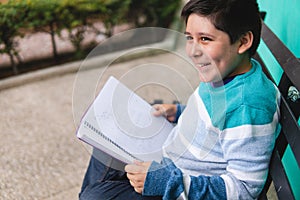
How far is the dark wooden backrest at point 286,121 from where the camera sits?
3.61ft

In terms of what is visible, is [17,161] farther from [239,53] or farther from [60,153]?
[239,53]

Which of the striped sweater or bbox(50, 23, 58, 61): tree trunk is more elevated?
the striped sweater

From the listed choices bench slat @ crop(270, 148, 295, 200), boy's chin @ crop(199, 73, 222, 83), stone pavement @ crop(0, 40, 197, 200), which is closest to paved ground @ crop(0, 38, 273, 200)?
stone pavement @ crop(0, 40, 197, 200)

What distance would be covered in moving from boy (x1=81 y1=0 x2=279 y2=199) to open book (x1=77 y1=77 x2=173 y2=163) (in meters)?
0.10

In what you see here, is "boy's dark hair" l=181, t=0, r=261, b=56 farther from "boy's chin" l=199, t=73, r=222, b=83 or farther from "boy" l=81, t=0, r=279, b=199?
"boy's chin" l=199, t=73, r=222, b=83

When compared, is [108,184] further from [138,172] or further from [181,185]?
[181,185]

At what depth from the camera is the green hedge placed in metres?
2.99

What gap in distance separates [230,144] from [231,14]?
38 centimetres

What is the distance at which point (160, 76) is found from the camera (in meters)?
1.52

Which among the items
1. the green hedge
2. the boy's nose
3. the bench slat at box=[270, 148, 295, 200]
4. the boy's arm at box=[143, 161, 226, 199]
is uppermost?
the boy's nose

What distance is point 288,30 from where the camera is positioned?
157cm

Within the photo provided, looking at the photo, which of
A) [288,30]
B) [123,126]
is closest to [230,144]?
[123,126]

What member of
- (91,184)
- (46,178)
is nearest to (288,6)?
(91,184)

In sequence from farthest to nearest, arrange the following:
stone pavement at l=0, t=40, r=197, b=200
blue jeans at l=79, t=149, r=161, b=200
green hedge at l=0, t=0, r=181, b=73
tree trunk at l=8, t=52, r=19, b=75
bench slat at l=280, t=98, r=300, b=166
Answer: tree trunk at l=8, t=52, r=19, b=75
green hedge at l=0, t=0, r=181, b=73
stone pavement at l=0, t=40, r=197, b=200
blue jeans at l=79, t=149, r=161, b=200
bench slat at l=280, t=98, r=300, b=166
